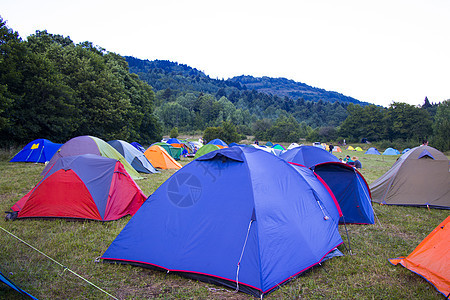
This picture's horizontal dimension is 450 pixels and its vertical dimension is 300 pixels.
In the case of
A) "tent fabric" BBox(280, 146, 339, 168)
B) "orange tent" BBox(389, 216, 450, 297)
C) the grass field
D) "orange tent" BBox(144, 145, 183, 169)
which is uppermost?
"tent fabric" BBox(280, 146, 339, 168)

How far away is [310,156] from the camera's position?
7.20 meters

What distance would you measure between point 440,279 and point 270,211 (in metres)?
2.35

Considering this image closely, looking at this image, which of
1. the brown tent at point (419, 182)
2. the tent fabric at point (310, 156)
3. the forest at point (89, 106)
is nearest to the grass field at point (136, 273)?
the tent fabric at point (310, 156)

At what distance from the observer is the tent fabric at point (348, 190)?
6.56 m

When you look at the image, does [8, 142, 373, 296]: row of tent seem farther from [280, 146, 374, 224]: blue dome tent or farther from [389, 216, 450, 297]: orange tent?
[280, 146, 374, 224]: blue dome tent

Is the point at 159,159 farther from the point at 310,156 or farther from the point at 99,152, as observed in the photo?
the point at 310,156

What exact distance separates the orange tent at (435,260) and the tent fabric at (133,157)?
11568mm

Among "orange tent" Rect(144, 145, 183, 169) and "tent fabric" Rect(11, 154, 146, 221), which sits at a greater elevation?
"tent fabric" Rect(11, 154, 146, 221)

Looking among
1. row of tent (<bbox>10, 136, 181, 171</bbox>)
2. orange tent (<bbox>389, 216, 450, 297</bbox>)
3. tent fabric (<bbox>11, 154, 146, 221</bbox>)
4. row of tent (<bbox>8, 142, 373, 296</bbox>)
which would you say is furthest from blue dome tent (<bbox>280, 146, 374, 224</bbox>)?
row of tent (<bbox>10, 136, 181, 171</bbox>)

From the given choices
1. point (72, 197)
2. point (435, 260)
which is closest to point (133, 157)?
point (72, 197)

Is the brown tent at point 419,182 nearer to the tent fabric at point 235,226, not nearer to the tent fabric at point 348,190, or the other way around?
the tent fabric at point 348,190

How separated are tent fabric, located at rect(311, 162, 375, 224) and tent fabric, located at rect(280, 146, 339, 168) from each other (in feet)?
0.80

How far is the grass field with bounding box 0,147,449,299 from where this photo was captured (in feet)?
→ 11.4

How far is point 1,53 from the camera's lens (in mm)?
16516
